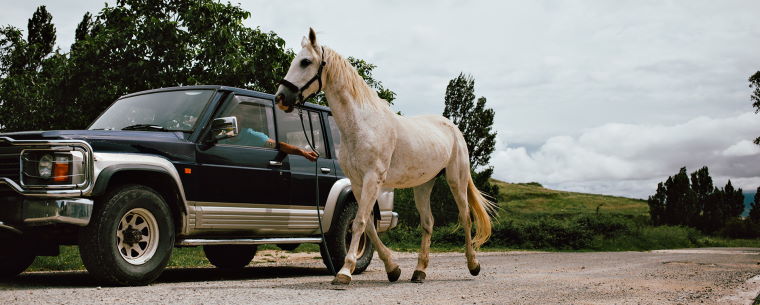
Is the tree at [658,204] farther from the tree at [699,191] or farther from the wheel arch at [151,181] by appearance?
the wheel arch at [151,181]

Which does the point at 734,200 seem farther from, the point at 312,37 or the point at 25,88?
the point at 312,37

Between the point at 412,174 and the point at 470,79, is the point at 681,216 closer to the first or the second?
the point at 470,79

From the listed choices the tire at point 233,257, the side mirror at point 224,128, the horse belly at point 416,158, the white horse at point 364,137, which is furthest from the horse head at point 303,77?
the tire at point 233,257

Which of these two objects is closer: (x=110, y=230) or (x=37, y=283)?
(x=110, y=230)

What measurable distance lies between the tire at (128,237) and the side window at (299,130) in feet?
6.71

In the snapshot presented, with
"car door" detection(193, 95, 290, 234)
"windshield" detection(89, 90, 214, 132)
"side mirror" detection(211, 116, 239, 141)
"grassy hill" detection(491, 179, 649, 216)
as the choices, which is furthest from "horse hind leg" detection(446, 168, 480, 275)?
"grassy hill" detection(491, 179, 649, 216)

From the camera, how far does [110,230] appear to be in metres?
5.89

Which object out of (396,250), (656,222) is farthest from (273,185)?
(656,222)

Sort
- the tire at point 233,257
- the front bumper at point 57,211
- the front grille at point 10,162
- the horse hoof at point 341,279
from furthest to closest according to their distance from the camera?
the tire at point 233,257 < the horse hoof at point 341,279 < the front grille at point 10,162 < the front bumper at point 57,211

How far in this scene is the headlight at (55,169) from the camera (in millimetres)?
5789

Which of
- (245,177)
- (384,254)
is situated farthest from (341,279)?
(245,177)

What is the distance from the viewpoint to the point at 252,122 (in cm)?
773

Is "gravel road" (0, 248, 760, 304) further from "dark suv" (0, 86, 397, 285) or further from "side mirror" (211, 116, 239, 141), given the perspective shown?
"side mirror" (211, 116, 239, 141)

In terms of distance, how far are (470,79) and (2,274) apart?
49753mm
